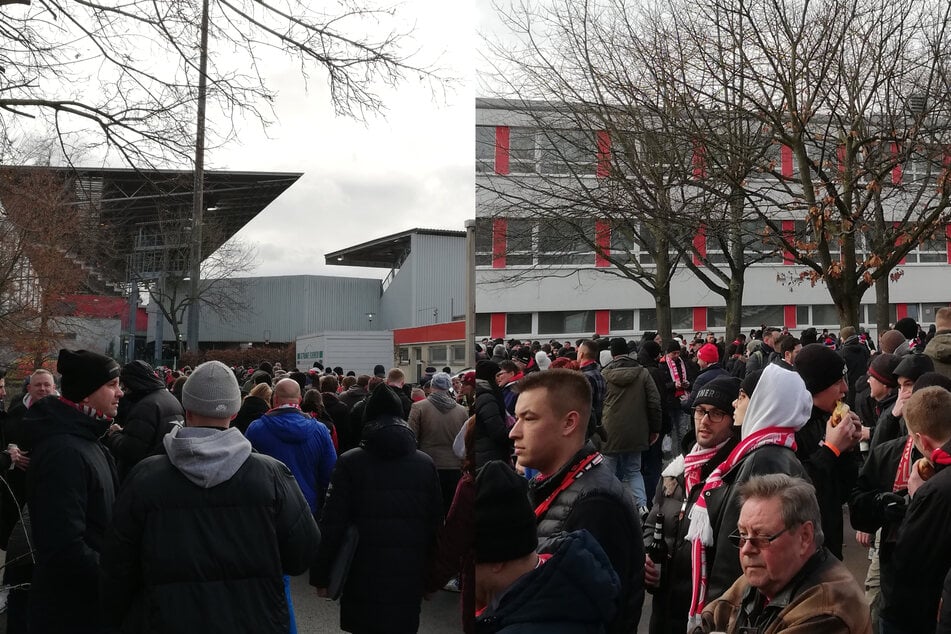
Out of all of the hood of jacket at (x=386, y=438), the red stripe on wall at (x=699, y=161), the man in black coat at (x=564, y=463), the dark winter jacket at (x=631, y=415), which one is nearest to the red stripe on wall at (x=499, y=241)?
the man in black coat at (x=564, y=463)

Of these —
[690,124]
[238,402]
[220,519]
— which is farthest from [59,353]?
[690,124]

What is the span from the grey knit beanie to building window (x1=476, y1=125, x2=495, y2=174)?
965 mm

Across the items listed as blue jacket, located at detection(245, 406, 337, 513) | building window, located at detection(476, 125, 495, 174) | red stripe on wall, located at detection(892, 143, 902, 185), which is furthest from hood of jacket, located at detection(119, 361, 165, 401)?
red stripe on wall, located at detection(892, 143, 902, 185)

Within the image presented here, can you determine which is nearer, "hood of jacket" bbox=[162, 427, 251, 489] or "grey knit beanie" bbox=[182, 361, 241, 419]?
"hood of jacket" bbox=[162, 427, 251, 489]

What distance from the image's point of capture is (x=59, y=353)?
253cm

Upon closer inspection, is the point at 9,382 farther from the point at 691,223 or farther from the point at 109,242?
the point at 691,223

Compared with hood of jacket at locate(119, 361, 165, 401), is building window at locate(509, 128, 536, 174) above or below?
above

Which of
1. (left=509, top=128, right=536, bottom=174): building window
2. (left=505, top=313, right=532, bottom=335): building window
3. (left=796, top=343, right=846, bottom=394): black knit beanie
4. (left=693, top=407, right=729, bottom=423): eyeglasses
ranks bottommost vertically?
(left=693, top=407, right=729, bottom=423): eyeglasses

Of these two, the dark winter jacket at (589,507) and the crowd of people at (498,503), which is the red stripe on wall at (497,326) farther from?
the dark winter jacket at (589,507)

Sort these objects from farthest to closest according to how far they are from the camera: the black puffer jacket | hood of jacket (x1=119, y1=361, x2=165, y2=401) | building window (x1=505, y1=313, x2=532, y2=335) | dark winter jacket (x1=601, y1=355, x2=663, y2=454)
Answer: dark winter jacket (x1=601, y1=355, x2=663, y2=454) → the black puffer jacket → hood of jacket (x1=119, y1=361, x2=165, y2=401) → building window (x1=505, y1=313, x2=532, y2=335)

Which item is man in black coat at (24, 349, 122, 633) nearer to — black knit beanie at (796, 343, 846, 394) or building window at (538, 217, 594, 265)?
building window at (538, 217, 594, 265)

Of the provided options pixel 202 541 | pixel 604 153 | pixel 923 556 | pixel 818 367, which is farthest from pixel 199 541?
pixel 923 556

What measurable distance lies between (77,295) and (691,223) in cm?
183

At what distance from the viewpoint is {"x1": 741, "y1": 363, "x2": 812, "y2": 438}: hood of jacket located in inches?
64.7
